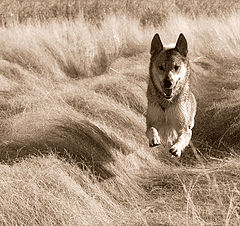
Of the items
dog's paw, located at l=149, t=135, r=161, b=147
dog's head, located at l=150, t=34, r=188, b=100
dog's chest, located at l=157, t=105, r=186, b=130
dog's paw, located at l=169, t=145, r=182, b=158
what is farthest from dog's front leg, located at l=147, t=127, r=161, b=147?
dog's head, located at l=150, t=34, r=188, b=100

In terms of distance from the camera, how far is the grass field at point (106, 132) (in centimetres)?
481

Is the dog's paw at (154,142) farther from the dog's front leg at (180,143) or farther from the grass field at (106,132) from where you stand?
the grass field at (106,132)

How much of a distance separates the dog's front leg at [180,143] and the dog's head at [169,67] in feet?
1.35

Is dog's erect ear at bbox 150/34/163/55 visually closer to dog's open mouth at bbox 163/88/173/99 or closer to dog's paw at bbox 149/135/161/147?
dog's open mouth at bbox 163/88/173/99

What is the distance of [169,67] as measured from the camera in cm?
601

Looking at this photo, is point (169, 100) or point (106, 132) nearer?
point (169, 100)

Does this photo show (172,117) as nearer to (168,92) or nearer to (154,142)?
(168,92)

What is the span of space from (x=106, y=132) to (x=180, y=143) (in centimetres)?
120

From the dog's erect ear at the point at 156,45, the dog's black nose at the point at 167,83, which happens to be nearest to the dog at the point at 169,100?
the dog's erect ear at the point at 156,45

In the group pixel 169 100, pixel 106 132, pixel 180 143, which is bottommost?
pixel 106 132

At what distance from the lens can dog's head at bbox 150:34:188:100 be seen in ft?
19.7

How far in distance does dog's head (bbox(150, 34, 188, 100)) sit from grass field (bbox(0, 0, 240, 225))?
848mm

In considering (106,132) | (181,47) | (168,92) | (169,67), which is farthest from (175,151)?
(106,132)

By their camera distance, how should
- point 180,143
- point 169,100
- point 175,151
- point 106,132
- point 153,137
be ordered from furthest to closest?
point 106,132, point 169,100, point 180,143, point 153,137, point 175,151
